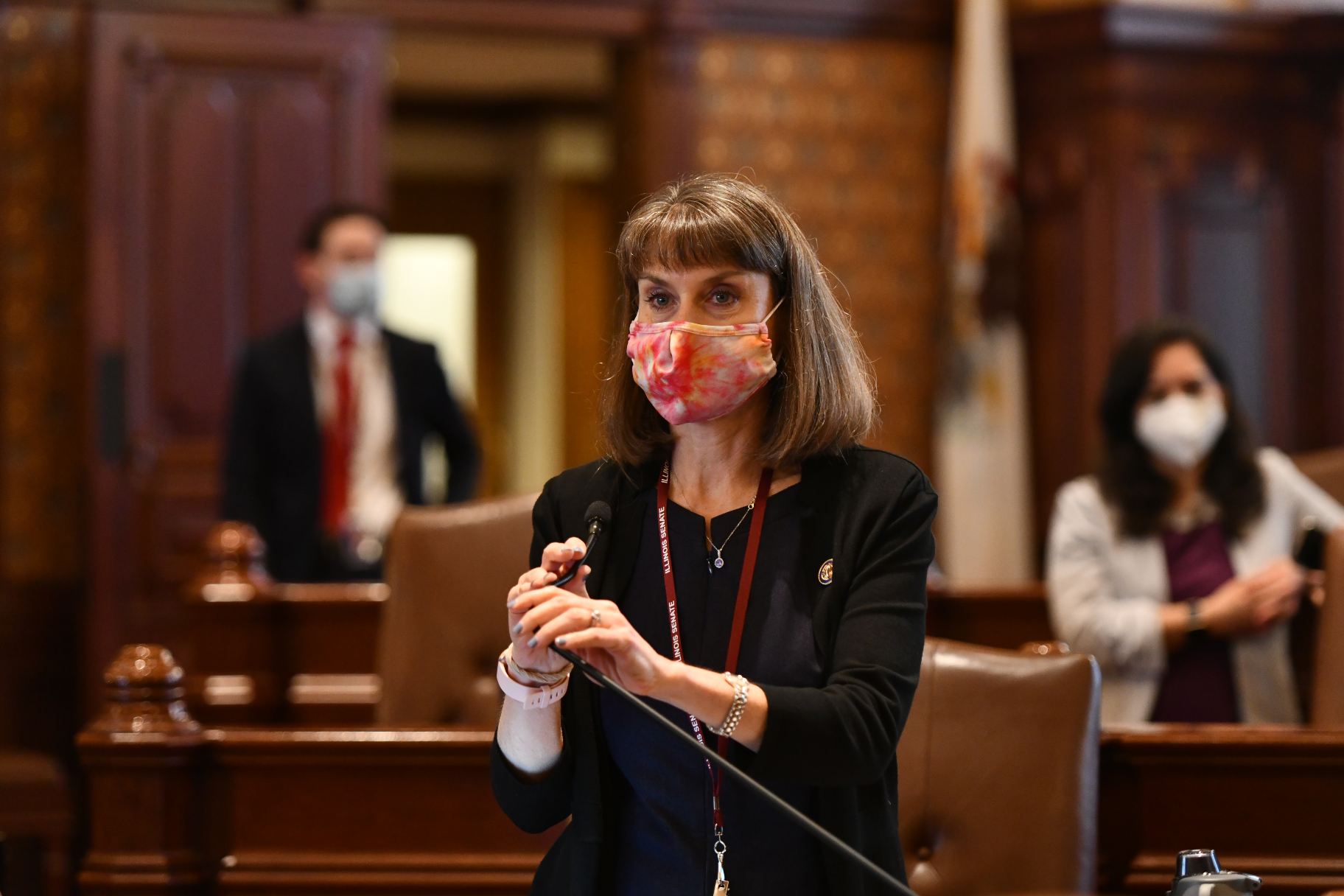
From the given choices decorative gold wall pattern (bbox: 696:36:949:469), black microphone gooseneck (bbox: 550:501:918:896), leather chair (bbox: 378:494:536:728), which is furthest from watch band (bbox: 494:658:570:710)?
decorative gold wall pattern (bbox: 696:36:949:469)

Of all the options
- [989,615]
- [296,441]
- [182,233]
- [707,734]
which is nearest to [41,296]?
[182,233]

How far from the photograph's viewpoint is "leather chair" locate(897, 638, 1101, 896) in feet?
7.04

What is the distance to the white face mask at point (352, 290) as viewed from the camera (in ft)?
15.5

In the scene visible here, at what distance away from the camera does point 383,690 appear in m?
3.02

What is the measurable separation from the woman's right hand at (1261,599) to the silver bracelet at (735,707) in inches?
76.8

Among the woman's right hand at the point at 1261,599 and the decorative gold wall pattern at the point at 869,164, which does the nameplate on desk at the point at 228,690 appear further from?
the decorative gold wall pattern at the point at 869,164

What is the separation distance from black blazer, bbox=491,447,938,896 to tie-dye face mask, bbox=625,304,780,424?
12 centimetres

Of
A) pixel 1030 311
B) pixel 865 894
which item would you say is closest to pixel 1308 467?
pixel 865 894

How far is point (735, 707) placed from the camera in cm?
152

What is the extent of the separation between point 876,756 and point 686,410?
406 mm

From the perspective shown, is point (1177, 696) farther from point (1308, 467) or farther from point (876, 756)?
point (876, 756)

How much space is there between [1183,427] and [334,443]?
229cm

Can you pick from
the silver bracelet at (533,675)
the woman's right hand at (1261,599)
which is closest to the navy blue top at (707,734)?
the silver bracelet at (533,675)

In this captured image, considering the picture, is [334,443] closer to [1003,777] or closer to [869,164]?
[1003,777]
